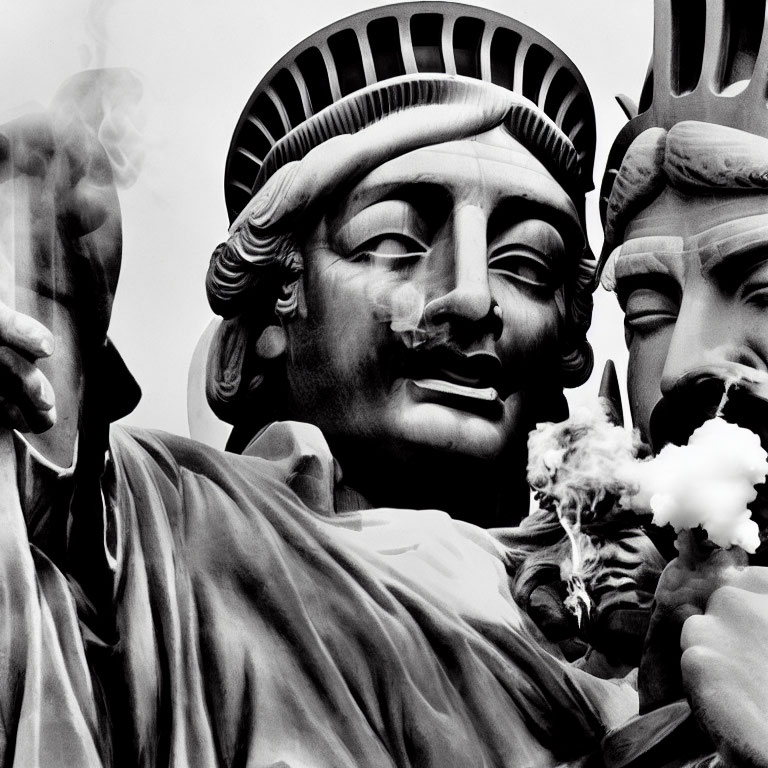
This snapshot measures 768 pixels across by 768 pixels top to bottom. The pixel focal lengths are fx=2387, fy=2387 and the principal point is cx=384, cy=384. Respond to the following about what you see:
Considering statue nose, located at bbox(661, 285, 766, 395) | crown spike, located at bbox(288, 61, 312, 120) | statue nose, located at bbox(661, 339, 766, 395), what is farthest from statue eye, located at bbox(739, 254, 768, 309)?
crown spike, located at bbox(288, 61, 312, 120)

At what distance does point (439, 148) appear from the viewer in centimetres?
763

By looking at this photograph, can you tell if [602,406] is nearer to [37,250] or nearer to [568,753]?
[568,753]

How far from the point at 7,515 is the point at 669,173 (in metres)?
2.27

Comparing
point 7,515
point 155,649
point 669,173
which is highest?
point 669,173

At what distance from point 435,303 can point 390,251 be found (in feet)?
1.00

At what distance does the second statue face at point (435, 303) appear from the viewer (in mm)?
7316

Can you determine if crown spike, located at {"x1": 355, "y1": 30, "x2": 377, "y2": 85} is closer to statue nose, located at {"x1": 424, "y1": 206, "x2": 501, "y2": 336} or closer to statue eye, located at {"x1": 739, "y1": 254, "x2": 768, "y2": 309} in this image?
statue nose, located at {"x1": 424, "y1": 206, "x2": 501, "y2": 336}

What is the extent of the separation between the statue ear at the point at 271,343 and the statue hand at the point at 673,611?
1674 millimetres

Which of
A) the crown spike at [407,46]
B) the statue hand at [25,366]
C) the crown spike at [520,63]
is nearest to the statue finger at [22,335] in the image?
the statue hand at [25,366]

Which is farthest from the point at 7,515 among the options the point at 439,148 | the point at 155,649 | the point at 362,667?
the point at 439,148

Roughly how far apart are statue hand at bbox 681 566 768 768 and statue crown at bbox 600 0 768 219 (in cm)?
156

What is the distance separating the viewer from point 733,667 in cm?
608

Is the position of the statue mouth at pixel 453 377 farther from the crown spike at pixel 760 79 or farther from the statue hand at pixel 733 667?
the statue hand at pixel 733 667

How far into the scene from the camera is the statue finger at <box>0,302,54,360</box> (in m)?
5.75
